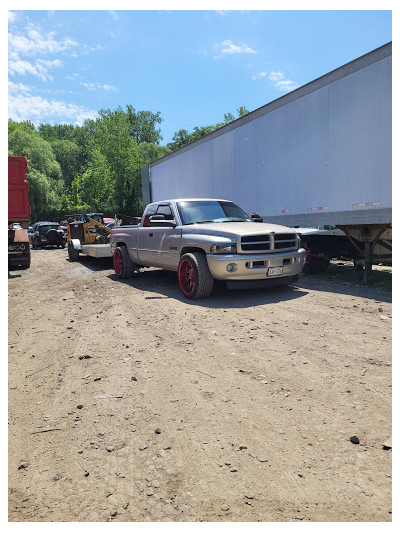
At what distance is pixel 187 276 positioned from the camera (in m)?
7.01

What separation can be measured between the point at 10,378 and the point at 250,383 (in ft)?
8.24

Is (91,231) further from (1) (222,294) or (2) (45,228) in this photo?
(2) (45,228)

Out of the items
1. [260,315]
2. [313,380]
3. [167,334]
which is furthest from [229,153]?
[313,380]

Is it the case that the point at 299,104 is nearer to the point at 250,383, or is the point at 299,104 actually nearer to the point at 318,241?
the point at 318,241

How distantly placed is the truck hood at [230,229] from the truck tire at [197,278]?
1.55 ft

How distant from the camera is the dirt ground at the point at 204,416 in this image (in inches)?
84.1

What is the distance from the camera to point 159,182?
50.3ft

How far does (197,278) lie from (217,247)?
2.06ft

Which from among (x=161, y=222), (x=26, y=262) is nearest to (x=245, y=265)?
(x=161, y=222)

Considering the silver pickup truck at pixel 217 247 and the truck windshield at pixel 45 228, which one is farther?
the truck windshield at pixel 45 228

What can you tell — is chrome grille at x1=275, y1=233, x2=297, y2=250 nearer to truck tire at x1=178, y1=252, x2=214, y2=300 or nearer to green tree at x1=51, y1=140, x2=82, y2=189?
truck tire at x1=178, y1=252, x2=214, y2=300

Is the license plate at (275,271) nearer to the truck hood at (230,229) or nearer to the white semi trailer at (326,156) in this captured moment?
the truck hood at (230,229)

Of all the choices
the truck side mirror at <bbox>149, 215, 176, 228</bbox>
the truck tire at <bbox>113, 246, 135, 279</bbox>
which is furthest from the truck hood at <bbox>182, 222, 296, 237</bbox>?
the truck tire at <bbox>113, 246, 135, 279</bbox>

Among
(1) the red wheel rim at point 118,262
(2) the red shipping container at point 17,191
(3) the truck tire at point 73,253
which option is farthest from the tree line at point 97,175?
(1) the red wheel rim at point 118,262
